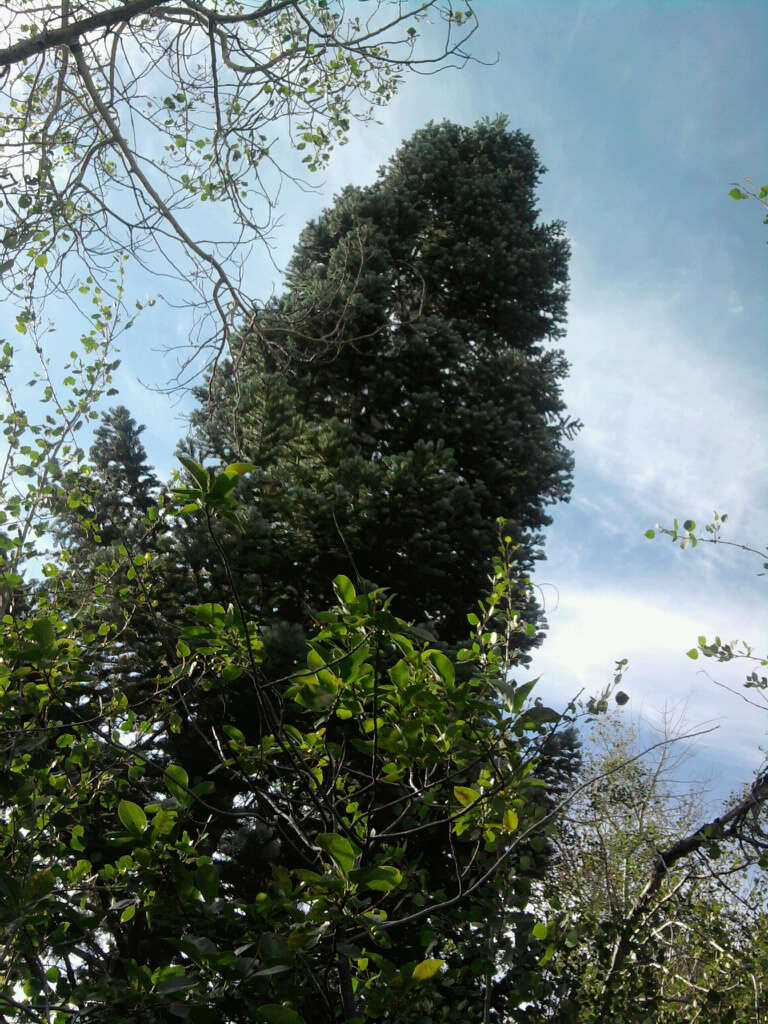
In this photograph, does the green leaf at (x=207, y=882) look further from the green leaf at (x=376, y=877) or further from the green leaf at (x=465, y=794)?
the green leaf at (x=465, y=794)

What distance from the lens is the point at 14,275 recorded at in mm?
3455

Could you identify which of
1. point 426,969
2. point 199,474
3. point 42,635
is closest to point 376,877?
point 426,969

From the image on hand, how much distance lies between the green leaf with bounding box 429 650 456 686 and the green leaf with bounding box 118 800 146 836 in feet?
2.66

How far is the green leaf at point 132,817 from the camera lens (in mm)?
1643

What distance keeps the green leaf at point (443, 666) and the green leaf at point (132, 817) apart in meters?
0.81

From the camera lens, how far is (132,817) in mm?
1653

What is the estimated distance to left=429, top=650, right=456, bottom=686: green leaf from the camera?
5.35 feet

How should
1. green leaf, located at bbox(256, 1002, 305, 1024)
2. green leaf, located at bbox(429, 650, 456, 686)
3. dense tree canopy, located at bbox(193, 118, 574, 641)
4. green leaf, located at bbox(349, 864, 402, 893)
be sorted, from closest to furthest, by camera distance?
green leaf, located at bbox(256, 1002, 305, 1024)
green leaf, located at bbox(349, 864, 402, 893)
green leaf, located at bbox(429, 650, 456, 686)
dense tree canopy, located at bbox(193, 118, 574, 641)

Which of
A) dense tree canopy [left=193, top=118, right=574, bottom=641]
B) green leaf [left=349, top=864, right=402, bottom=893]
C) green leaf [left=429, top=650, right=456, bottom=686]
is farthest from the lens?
dense tree canopy [left=193, top=118, right=574, bottom=641]

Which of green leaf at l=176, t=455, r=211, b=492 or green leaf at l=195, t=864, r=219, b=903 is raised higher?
green leaf at l=176, t=455, r=211, b=492

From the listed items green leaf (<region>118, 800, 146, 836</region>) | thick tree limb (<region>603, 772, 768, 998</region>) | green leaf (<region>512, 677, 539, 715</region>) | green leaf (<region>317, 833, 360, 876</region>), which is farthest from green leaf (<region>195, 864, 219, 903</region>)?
thick tree limb (<region>603, 772, 768, 998</region>)

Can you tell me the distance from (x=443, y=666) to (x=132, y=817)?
0.85 m

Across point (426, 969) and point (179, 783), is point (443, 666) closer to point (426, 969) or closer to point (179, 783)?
point (426, 969)

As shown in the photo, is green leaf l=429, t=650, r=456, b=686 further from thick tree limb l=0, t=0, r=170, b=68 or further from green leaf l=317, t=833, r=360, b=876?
thick tree limb l=0, t=0, r=170, b=68
